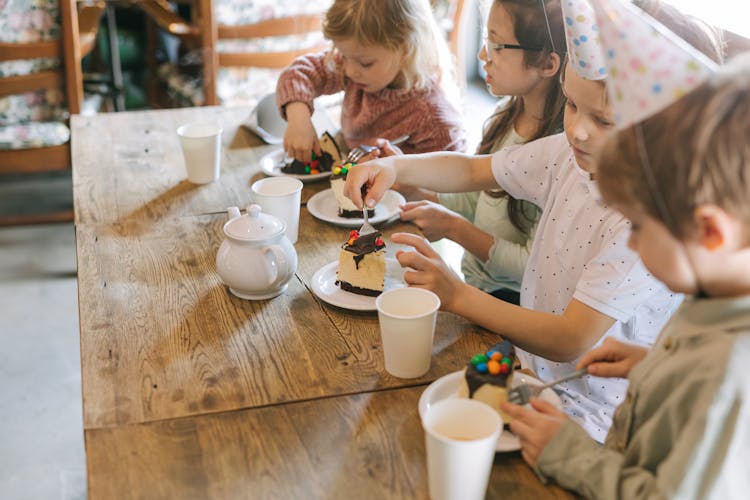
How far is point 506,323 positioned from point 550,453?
0.34 m

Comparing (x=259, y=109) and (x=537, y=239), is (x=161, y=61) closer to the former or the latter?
(x=259, y=109)

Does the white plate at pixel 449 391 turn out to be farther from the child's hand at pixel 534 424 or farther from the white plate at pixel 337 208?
the white plate at pixel 337 208

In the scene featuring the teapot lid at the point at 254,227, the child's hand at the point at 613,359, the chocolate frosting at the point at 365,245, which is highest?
the child's hand at the point at 613,359

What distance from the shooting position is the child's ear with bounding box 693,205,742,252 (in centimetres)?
73

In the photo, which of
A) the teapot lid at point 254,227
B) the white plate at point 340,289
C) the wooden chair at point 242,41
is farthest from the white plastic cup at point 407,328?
the wooden chair at point 242,41

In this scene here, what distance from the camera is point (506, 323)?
1233 millimetres

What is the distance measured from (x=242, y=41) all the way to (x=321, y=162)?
177 centimetres

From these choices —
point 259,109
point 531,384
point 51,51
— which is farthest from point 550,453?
point 51,51

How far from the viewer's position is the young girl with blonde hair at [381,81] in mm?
1937

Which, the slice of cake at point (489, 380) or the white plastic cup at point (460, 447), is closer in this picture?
the white plastic cup at point (460, 447)

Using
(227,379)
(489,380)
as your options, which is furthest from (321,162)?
(489,380)

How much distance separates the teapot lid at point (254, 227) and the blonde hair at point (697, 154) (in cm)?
68

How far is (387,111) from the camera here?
2111mm

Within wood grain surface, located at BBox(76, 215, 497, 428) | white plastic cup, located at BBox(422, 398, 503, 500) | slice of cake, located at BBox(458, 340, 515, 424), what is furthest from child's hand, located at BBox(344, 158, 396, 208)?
white plastic cup, located at BBox(422, 398, 503, 500)
